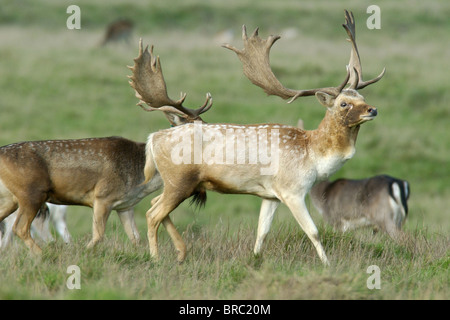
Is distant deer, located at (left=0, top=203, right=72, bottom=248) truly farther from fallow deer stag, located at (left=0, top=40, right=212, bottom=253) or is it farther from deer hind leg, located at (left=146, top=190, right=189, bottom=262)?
deer hind leg, located at (left=146, top=190, right=189, bottom=262)

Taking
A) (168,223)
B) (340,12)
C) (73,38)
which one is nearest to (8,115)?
(73,38)

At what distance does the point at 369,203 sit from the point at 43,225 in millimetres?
4911

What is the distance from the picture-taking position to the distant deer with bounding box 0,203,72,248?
9.31 m

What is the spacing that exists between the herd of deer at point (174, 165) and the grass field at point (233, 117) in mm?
418

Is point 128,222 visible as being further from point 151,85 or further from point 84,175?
point 151,85

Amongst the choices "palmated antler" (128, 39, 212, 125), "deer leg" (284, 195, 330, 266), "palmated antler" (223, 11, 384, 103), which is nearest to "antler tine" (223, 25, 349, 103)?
"palmated antler" (223, 11, 384, 103)

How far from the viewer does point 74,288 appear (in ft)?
20.3

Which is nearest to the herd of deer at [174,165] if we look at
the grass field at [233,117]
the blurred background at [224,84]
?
the grass field at [233,117]

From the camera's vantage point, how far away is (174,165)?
757 centimetres

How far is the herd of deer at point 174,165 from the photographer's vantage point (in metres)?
7.47

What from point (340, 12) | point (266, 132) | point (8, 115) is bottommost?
point (8, 115)

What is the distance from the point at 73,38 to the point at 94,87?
8801 mm
